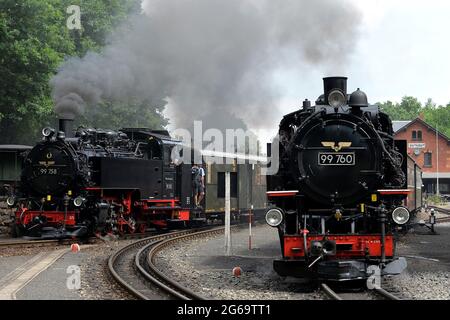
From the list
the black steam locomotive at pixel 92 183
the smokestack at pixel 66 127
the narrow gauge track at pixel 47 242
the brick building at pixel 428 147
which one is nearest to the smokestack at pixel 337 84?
the black steam locomotive at pixel 92 183

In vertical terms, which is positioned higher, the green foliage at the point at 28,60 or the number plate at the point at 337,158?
the green foliage at the point at 28,60

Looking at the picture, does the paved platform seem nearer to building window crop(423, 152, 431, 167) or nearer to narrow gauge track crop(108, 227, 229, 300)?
narrow gauge track crop(108, 227, 229, 300)

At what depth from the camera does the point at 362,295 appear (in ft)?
30.6

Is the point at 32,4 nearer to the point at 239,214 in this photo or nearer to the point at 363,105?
the point at 239,214

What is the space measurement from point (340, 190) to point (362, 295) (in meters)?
1.80

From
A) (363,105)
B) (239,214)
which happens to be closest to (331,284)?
(363,105)

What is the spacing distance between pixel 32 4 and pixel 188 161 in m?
11.9

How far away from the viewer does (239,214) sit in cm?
2475

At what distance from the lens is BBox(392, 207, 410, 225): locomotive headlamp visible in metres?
9.98

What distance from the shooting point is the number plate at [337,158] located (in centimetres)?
1040

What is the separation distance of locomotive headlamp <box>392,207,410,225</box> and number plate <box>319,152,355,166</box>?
99 centimetres

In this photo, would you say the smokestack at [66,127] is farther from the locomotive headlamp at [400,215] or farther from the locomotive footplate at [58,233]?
the locomotive headlamp at [400,215]

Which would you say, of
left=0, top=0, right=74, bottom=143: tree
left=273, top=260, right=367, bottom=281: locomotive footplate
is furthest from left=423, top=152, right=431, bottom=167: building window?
left=273, top=260, right=367, bottom=281: locomotive footplate

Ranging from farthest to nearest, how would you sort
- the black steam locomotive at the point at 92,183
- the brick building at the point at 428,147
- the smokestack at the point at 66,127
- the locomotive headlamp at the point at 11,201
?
the brick building at the point at 428,147 → the smokestack at the point at 66,127 → the locomotive headlamp at the point at 11,201 → the black steam locomotive at the point at 92,183
